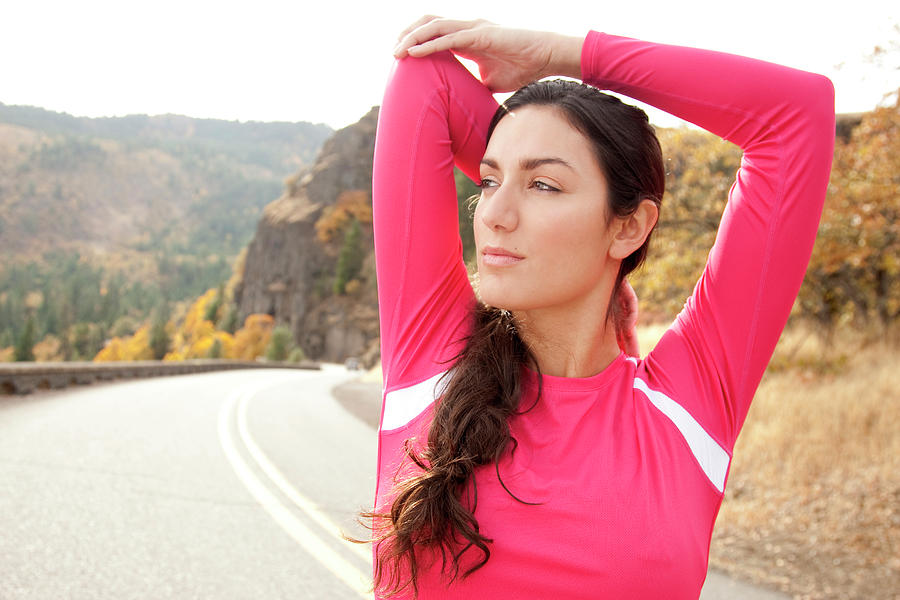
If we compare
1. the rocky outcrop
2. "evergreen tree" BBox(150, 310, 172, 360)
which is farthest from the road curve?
"evergreen tree" BBox(150, 310, 172, 360)

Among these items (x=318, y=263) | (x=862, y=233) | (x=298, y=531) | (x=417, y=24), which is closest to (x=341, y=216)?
(x=318, y=263)

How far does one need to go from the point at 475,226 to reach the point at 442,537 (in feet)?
2.26

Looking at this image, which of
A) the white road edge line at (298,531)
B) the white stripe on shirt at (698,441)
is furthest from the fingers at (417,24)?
the white road edge line at (298,531)

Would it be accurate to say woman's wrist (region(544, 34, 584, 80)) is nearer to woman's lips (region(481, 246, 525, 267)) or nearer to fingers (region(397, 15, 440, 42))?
fingers (region(397, 15, 440, 42))

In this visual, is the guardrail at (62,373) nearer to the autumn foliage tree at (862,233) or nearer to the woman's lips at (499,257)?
the autumn foliage tree at (862,233)

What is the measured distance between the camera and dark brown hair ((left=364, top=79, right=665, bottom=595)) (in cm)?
150

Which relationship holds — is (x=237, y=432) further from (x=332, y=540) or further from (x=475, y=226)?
(x=475, y=226)

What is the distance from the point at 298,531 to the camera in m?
5.52

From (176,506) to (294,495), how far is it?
1.11m

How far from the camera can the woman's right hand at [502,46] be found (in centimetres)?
178

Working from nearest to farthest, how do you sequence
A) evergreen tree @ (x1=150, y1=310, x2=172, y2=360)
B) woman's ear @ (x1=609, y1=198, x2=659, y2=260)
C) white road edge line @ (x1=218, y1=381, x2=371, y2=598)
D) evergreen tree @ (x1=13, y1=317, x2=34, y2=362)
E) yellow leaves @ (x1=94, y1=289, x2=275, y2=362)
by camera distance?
woman's ear @ (x1=609, y1=198, x2=659, y2=260) → white road edge line @ (x1=218, y1=381, x2=371, y2=598) → evergreen tree @ (x1=13, y1=317, x2=34, y2=362) → yellow leaves @ (x1=94, y1=289, x2=275, y2=362) → evergreen tree @ (x1=150, y1=310, x2=172, y2=360)

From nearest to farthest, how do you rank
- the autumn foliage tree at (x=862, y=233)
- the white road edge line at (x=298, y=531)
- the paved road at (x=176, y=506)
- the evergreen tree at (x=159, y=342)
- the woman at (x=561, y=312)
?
the woman at (x=561, y=312)
the paved road at (x=176, y=506)
the white road edge line at (x=298, y=531)
the autumn foliage tree at (x=862, y=233)
the evergreen tree at (x=159, y=342)

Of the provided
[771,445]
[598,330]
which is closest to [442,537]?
[598,330]

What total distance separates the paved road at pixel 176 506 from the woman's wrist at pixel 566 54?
1.62 metres
